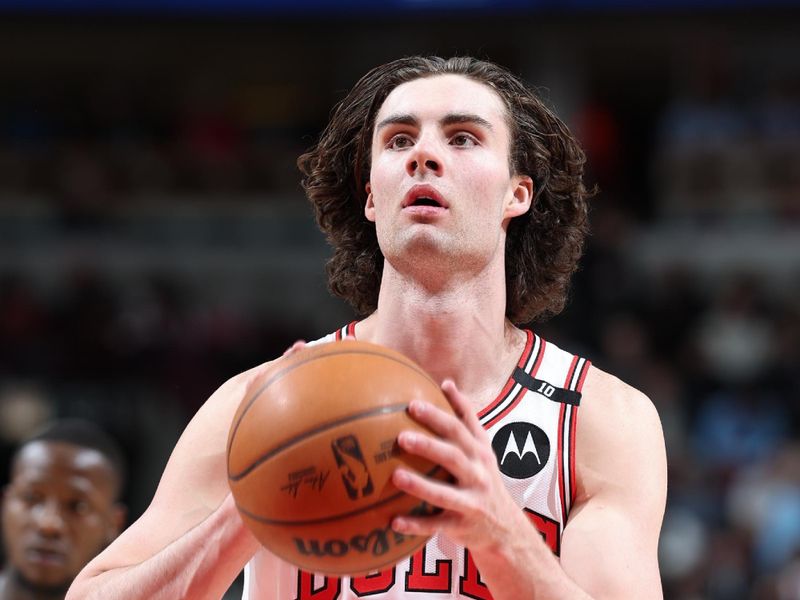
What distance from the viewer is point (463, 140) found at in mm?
4238

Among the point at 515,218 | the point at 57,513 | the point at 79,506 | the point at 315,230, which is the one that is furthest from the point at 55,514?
the point at 315,230

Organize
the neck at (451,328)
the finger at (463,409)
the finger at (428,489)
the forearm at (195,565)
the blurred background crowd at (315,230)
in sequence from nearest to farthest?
the finger at (428,489) → the finger at (463,409) → the forearm at (195,565) → the neck at (451,328) → the blurred background crowd at (315,230)

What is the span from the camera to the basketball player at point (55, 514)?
5.95 meters

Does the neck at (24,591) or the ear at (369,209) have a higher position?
the ear at (369,209)

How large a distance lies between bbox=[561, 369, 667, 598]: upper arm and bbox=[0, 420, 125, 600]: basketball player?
2.83m

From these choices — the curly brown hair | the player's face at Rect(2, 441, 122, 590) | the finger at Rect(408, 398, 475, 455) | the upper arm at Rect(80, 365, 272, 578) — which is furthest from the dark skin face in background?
the finger at Rect(408, 398, 475, 455)

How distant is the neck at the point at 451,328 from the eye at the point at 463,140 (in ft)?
1.45

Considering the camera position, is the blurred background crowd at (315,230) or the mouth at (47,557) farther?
the blurred background crowd at (315,230)

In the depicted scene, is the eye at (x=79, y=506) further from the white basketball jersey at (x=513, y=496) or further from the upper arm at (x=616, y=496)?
the upper arm at (x=616, y=496)

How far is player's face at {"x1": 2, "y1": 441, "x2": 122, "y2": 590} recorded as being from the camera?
5.95m

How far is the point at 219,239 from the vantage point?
44.0ft

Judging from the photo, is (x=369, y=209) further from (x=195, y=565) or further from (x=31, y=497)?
(x=31, y=497)

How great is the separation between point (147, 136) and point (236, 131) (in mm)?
1014

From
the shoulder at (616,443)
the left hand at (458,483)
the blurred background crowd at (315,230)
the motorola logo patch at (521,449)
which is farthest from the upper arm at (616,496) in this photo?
the blurred background crowd at (315,230)
